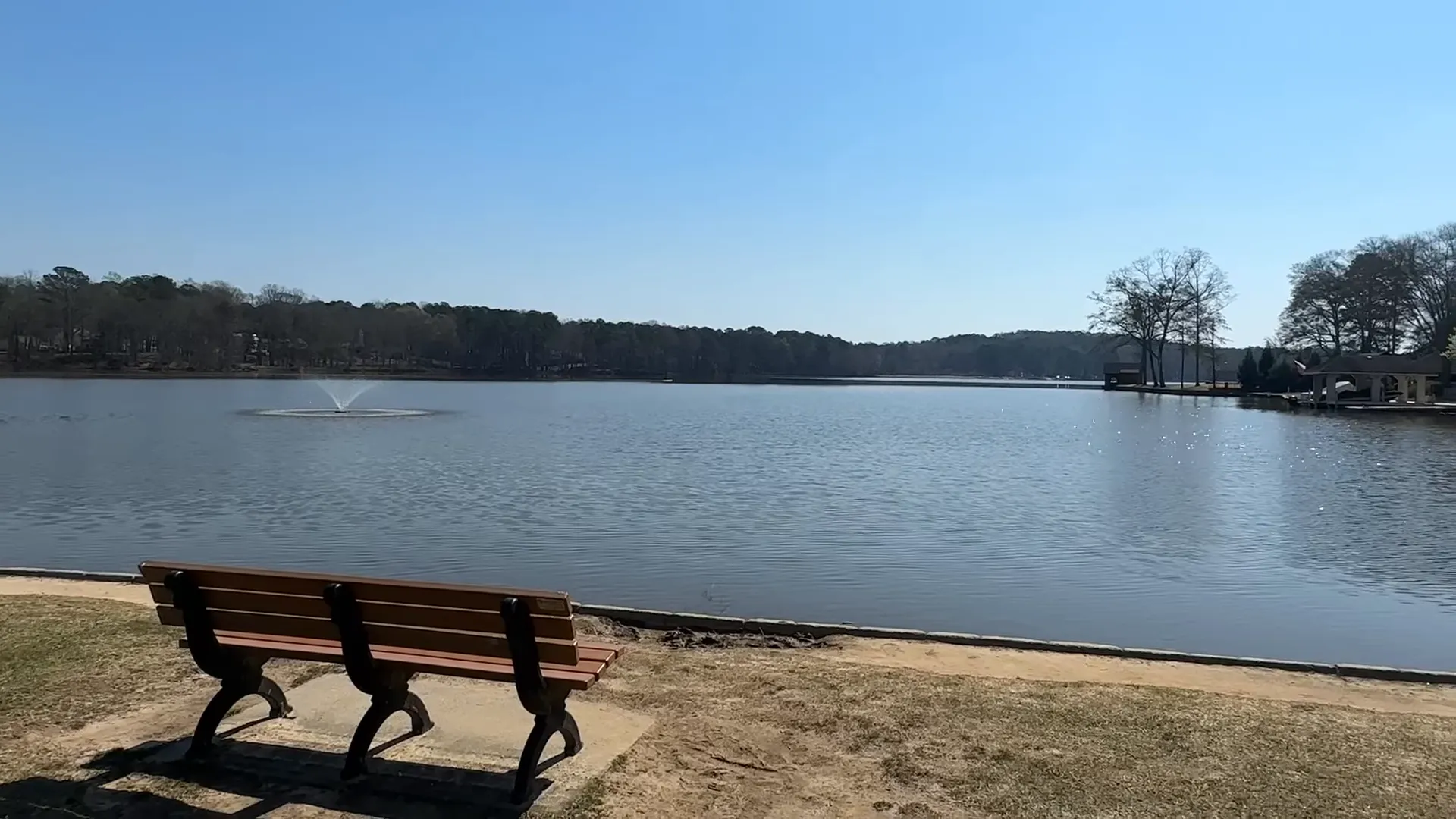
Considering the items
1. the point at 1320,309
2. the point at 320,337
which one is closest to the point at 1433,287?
the point at 1320,309

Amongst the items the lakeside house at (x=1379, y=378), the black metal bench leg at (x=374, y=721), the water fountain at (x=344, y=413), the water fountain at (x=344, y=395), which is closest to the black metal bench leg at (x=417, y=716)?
the black metal bench leg at (x=374, y=721)

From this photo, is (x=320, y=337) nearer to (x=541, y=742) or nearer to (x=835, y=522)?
(x=835, y=522)

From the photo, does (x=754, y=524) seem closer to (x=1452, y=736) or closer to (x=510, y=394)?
(x=1452, y=736)

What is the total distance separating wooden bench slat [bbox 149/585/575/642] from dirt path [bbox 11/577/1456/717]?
2946 mm

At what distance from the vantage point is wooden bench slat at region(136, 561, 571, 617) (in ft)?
13.1

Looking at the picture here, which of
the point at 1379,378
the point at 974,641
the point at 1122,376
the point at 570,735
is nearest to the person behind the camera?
the point at 570,735

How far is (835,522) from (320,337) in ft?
352

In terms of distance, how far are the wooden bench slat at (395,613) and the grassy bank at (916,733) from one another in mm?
685

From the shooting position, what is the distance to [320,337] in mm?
112375

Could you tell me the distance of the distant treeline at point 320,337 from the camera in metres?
102

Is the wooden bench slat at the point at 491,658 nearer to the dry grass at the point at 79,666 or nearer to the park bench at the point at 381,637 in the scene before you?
the park bench at the point at 381,637

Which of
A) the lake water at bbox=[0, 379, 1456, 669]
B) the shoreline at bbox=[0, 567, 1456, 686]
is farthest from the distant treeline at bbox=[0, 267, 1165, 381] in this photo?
the shoreline at bbox=[0, 567, 1456, 686]

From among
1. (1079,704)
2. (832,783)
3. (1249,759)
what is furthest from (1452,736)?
(832,783)

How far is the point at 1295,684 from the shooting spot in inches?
249
